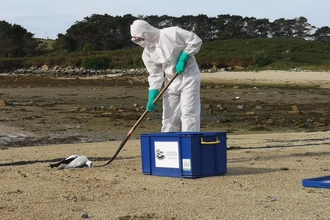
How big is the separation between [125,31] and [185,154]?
73.3m

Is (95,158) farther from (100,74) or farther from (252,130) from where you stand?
(100,74)

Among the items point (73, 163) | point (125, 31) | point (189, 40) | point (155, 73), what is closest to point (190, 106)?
point (155, 73)

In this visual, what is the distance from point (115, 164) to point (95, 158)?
0.88m

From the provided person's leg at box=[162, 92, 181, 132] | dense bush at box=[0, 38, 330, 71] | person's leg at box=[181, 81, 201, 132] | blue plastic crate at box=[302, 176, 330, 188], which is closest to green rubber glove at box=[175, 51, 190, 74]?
person's leg at box=[181, 81, 201, 132]

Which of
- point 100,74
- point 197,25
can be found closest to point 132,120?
point 100,74

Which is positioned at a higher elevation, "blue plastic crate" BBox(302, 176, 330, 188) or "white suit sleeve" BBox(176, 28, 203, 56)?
"white suit sleeve" BBox(176, 28, 203, 56)

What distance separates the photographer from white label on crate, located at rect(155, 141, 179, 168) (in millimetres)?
8242

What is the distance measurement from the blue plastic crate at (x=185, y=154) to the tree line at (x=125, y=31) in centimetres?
6435

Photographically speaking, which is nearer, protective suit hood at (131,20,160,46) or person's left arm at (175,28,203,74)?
→ person's left arm at (175,28,203,74)

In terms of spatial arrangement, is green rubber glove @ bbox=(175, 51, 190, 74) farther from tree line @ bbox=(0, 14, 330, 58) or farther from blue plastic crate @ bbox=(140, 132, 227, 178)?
tree line @ bbox=(0, 14, 330, 58)

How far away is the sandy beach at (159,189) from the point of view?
6.27 metres

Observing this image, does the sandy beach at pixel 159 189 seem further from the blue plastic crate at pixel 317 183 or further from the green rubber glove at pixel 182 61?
the green rubber glove at pixel 182 61

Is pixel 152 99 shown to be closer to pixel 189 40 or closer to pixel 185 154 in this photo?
pixel 189 40

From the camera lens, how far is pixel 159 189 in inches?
296
